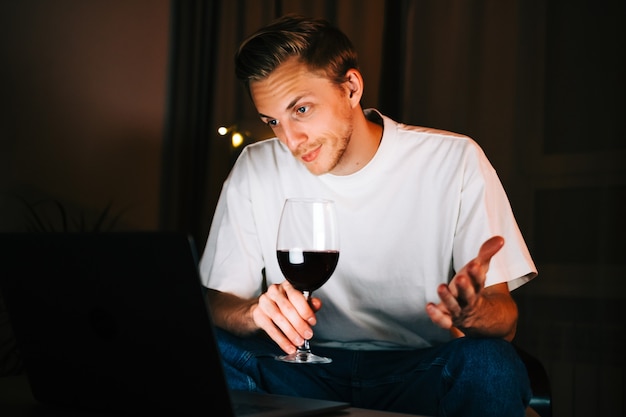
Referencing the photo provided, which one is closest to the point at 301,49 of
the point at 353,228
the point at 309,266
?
the point at 353,228

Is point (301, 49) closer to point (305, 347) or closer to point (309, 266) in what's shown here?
point (309, 266)

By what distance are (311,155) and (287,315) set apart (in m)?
0.67

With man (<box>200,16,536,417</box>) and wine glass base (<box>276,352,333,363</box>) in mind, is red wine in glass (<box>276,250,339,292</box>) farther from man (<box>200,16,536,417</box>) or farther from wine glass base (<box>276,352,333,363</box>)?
man (<box>200,16,536,417</box>)

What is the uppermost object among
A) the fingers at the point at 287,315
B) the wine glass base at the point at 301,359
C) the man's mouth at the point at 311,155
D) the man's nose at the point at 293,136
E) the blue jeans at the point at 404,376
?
the man's nose at the point at 293,136

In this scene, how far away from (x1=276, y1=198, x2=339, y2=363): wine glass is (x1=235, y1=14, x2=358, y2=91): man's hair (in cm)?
72

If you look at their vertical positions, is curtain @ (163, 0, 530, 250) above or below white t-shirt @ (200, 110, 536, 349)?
above

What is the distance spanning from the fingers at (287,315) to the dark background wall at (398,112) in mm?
757

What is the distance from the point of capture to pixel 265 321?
61.2 inches

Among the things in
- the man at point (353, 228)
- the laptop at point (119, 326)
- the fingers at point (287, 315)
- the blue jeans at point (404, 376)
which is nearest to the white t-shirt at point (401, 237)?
the man at point (353, 228)

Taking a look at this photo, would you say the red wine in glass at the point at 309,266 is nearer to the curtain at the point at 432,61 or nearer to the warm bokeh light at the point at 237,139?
Answer: the curtain at the point at 432,61

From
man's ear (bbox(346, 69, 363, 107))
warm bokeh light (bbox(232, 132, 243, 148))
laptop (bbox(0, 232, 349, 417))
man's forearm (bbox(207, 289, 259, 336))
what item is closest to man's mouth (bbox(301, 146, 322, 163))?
man's ear (bbox(346, 69, 363, 107))

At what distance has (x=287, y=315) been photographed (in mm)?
1497

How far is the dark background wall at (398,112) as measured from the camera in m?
1.97

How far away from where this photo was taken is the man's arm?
1267 millimetres
